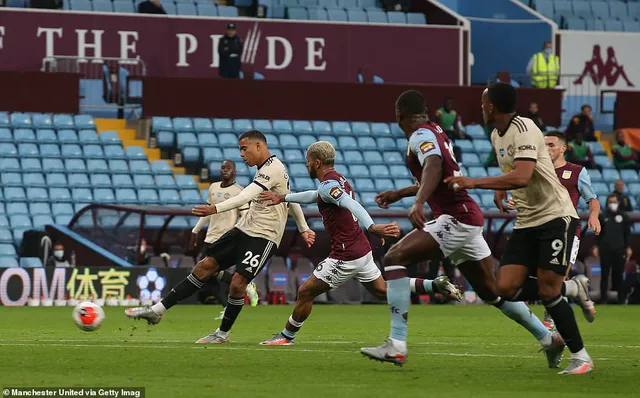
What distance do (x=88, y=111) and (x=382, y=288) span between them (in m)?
19.8

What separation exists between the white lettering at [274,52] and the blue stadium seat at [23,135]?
7.75 meters

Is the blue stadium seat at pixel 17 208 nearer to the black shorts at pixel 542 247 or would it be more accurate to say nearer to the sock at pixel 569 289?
the sock at pixel 569 289

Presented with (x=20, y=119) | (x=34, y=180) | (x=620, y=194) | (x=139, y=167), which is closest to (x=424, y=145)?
(x=620, y=194)

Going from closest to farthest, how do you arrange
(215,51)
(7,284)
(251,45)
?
(7,284), (215,51), (251,45)

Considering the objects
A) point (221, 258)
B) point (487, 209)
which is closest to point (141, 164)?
point (487, 209)

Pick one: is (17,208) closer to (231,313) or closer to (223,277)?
(223,277)

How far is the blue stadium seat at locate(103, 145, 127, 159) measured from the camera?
29.4 m

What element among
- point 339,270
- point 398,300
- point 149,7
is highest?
point 149,7

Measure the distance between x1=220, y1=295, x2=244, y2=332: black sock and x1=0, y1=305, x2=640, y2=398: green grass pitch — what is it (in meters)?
0.21

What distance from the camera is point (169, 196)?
28.5m

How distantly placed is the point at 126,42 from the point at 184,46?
4.98ft

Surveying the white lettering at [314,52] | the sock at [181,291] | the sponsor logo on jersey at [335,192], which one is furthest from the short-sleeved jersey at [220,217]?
the white lettering at [314,52]

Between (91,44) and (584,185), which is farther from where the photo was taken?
(91,44)

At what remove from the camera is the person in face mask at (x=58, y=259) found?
24.4 m
